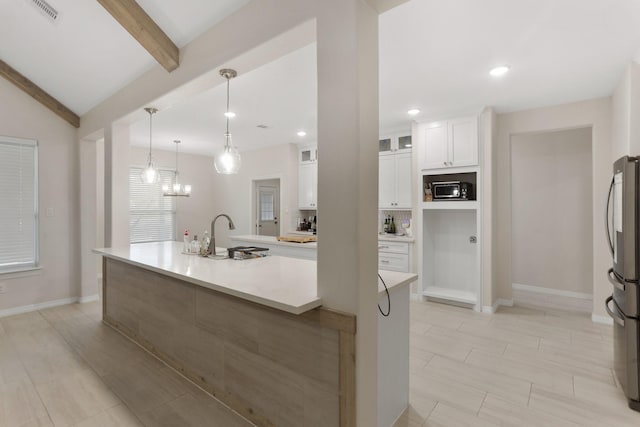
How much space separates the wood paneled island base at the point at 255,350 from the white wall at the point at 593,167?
11.3ft

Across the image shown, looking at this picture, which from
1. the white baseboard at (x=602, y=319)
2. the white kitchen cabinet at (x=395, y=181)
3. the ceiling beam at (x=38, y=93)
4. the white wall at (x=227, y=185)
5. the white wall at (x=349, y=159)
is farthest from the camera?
the white wall at (x=227, y=185)

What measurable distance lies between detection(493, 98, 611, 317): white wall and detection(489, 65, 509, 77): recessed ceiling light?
57.2 inches

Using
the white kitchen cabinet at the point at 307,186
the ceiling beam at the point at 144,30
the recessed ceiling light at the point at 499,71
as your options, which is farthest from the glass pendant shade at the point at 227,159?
the white kitchen cabinet at the point at 307,186

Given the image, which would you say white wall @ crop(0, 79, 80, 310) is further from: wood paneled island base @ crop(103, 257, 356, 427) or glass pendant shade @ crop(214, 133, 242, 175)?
glass pendant shade @ crop(214, 133, 242, 175)

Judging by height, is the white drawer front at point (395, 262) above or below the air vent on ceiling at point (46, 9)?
below

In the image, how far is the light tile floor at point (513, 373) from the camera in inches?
82.7

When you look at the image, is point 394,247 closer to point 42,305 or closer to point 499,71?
point 499,71

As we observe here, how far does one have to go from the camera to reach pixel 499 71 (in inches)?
117

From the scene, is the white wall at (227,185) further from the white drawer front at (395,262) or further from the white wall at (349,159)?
the white wall at (349,159)

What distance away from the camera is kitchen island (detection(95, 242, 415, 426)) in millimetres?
1610

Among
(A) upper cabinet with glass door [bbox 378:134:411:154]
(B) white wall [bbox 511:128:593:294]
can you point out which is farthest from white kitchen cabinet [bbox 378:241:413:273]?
(B) white wall [bbox 511:128:593:294]

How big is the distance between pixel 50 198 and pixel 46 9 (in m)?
2.73

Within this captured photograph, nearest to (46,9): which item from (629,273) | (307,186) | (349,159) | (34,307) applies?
(349,159)

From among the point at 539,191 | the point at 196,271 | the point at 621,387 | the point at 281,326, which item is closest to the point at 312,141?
the point at 539,191
